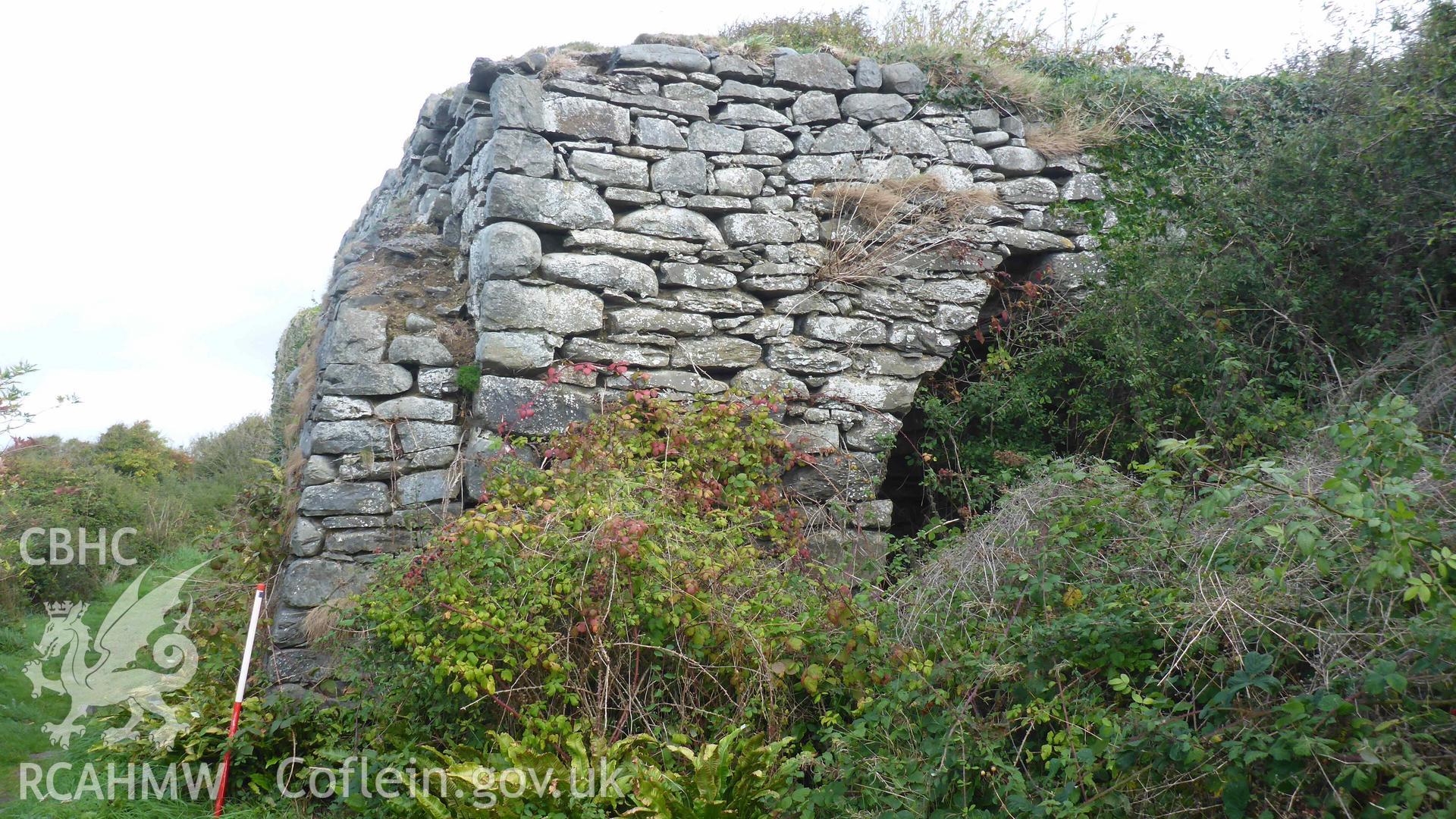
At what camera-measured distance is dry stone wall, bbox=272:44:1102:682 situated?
16.5ft

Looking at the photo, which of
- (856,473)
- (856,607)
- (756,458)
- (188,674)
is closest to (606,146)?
(756,458)

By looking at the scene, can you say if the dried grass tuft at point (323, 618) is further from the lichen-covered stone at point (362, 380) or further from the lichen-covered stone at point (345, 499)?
the lichen-covered stone at point (362, 380)

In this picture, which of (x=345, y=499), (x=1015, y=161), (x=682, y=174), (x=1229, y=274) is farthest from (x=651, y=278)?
(x=1229, y=274)

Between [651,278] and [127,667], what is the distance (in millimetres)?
4274

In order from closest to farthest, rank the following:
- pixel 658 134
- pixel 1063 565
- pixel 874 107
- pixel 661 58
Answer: pixel 1063 565 < pixel 658 134 < pixel 661 58 < pixel 874 107

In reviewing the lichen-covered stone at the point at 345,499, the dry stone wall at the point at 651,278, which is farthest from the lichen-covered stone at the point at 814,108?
the lichen-covered stone at the point at 345,499

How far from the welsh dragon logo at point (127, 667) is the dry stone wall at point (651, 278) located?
78cm

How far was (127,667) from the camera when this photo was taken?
5.93m

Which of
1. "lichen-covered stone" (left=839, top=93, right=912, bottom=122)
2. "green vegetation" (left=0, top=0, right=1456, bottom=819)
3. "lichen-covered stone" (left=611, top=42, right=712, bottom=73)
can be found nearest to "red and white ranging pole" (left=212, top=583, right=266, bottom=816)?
"green vegetation" (left=0, top=0, right=1456, bottom=819)

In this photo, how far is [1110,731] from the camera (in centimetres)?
274

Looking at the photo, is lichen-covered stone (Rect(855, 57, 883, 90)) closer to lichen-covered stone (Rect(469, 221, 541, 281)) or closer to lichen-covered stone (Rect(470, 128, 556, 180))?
lichen-covered stone (Rect(470, 128, 556, 180))

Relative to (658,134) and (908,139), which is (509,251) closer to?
(658,134)

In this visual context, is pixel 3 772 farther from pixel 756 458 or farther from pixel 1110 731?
pixel 1110 731

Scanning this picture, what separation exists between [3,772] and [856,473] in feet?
16.2
